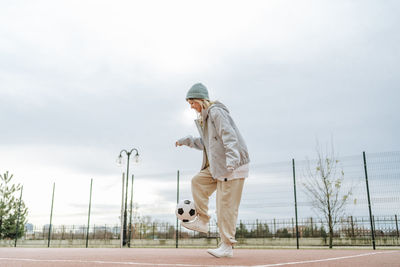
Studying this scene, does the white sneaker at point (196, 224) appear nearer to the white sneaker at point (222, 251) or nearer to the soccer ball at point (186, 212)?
the soccer ball at point (186, 212)

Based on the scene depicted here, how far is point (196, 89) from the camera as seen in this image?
13.9ft

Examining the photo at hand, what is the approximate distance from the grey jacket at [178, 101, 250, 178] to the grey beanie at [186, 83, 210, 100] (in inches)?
6.6

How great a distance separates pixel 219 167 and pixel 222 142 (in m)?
0.29

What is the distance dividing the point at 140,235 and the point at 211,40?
9305mm

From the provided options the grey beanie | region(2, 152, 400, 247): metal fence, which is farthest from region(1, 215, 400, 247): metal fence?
the grey beanie

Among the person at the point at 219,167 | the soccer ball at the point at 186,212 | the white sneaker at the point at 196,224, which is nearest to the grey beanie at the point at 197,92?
the person at the point at 219,167

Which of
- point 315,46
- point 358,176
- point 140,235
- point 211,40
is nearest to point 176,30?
point 211,40

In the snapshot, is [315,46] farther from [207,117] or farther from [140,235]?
[140,235]

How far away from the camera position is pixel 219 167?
3.96m

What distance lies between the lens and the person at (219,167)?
3852mm

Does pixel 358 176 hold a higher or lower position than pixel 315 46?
lower

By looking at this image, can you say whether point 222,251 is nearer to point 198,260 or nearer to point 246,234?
point 198,260

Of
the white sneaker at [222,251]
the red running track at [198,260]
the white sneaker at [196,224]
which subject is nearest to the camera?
the red running track at [198,260]

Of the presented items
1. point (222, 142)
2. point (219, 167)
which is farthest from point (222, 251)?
point (222, 142)
